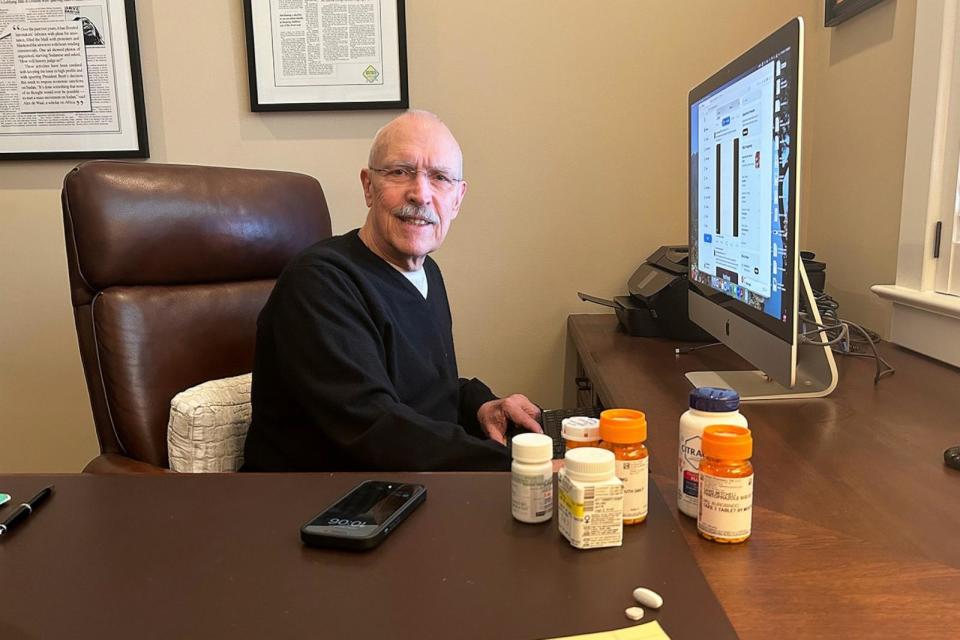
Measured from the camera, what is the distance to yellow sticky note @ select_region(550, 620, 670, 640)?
0.58 metres

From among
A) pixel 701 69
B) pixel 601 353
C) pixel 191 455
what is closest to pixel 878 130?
pixel 701 69

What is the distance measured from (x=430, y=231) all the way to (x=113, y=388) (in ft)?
2.32

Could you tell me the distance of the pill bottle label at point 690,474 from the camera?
2.58 feet

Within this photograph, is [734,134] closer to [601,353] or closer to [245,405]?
[601,353]

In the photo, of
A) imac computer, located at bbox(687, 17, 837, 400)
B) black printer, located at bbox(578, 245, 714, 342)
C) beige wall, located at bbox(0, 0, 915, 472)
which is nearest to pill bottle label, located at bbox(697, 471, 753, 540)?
imac computer, located at bbox(687, 17, 837, 400)

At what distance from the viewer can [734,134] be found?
136cm

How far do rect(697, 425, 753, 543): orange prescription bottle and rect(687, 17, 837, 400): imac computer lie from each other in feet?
1.53

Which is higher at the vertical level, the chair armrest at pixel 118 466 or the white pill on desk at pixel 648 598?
the white pill on desk at pixel 648 598

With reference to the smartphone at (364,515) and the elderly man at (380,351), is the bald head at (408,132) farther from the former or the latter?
the smartphone at (364,515)

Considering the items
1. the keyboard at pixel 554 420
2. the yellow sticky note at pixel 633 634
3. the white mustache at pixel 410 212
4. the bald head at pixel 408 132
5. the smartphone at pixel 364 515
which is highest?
the bald head at pixel 408 132

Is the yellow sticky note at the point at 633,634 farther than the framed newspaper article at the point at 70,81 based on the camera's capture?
No

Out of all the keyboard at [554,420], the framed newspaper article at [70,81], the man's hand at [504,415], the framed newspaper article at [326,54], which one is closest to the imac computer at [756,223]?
the keyboard at [554,420]

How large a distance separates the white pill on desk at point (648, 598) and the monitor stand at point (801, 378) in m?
0.72

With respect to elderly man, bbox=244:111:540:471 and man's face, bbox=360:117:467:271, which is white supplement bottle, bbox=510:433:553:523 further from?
man's face, bbox=360:117:467:271
